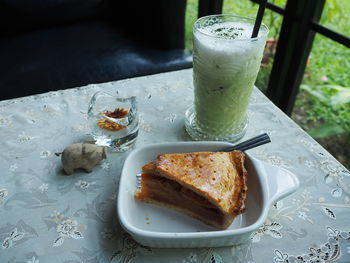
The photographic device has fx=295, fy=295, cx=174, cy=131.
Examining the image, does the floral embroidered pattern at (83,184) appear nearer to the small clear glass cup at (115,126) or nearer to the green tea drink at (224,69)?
the small clear glass cup at (115,126)

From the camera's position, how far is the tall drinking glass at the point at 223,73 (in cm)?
57

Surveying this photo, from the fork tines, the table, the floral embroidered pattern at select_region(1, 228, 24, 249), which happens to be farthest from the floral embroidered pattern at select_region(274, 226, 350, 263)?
the floral embroidered pattern at select_region(1, 228, 24, 249)

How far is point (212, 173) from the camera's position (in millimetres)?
490

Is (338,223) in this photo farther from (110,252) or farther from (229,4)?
(229,4)

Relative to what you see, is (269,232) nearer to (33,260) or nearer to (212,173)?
(212,173)

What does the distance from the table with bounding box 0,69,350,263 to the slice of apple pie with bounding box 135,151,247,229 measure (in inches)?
2.3

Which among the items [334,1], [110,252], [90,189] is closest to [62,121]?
[90,189]

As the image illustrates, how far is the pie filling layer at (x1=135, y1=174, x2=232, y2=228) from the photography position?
0.47 meters

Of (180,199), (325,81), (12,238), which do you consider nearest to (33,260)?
(12,238)

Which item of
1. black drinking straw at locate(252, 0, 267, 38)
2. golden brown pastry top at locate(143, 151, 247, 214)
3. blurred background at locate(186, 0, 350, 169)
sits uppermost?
black drinking straw at locate(252, 0, 267, 38)

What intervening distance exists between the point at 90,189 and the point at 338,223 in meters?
0.43

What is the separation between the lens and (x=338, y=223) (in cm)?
49

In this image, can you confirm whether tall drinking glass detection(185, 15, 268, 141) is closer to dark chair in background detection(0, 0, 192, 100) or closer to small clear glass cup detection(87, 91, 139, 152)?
small clear glass cup detection(87, 91, 139, 152)

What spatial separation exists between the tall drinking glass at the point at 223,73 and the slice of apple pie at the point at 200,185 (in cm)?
16
